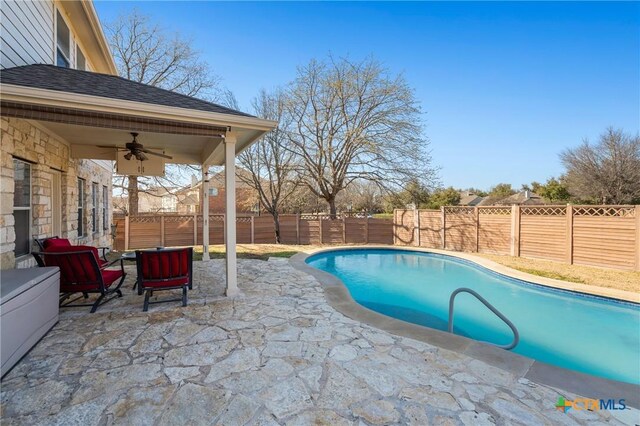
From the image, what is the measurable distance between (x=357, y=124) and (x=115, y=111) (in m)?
12.9

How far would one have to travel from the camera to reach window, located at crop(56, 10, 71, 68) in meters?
6.25

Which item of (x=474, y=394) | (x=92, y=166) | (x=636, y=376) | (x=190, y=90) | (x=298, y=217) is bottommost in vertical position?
(x=636, y=376)

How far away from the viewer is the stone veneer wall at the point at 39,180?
155 inches

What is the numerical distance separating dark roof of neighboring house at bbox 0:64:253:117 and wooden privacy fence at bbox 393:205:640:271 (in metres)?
11.2

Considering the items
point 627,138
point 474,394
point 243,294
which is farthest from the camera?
point 627,138

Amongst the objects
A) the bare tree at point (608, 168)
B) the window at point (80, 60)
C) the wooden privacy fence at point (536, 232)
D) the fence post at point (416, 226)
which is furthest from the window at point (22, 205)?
the bare tree at point (608, 168)

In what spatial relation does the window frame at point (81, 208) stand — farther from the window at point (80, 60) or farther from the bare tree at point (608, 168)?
the bare tree at point (608, 168)

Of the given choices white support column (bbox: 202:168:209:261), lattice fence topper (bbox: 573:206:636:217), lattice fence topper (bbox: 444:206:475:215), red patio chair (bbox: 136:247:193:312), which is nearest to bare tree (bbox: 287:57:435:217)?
lattice fence topper (bbox: 444:206:475:215)

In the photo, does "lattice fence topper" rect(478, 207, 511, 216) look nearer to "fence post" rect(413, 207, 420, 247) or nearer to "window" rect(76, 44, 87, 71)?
"fence post" rect(413, 207, 420, 247)

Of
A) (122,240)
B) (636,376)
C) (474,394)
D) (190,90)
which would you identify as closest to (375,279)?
(636,376)

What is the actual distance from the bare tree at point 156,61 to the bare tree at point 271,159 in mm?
2055

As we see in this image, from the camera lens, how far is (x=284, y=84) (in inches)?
605

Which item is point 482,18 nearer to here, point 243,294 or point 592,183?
point 243,294

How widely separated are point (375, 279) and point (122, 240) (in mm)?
10786
